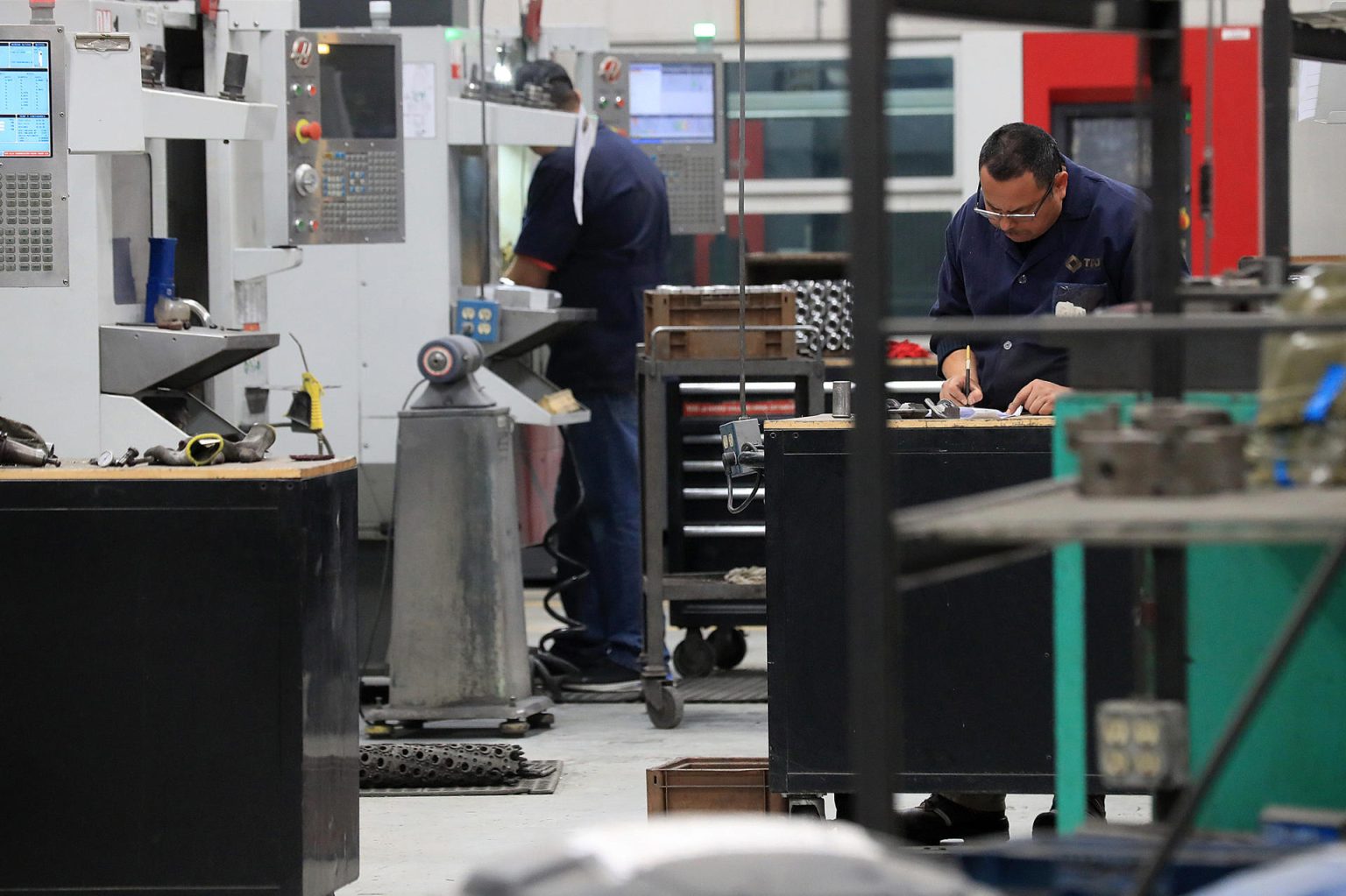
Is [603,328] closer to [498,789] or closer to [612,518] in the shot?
[612,518]

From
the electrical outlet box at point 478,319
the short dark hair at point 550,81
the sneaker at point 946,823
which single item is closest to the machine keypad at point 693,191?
the short dark hair at point 550,81

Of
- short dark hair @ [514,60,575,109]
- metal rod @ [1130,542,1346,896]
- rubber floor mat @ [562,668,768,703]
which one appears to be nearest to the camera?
metal rod @ [1130,542,1346,896]

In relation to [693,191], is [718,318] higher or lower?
lower

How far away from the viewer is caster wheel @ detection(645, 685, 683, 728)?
5062 millimetres

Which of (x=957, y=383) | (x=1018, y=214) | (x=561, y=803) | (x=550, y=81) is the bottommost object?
(x=561, y=803)

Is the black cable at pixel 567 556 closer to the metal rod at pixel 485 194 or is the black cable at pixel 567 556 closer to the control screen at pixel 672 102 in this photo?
the metal rod at pixel 485 194

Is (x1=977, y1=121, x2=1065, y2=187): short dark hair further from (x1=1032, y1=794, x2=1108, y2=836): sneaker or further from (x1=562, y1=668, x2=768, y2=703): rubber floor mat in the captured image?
(x1=562, y1=668, x2=768, y2=703): rubber floor mat

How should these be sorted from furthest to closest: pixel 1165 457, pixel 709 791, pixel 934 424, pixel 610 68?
pixel 610 68 < pixel 709 791 < pixel 934 424 < pixel 1165 457

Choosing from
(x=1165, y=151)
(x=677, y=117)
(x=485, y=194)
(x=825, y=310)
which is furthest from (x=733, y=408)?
(x=1165, y=151)

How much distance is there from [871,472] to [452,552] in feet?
10.7

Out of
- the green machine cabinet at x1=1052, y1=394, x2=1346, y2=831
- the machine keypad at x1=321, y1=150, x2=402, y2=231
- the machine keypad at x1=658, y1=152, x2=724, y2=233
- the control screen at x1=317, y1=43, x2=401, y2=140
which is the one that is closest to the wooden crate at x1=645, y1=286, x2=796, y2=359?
the machine keypad at x1=321, y1=150, x2=402, y2=231

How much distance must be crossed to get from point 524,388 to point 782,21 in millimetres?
3775

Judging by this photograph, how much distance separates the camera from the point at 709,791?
11.8 feet

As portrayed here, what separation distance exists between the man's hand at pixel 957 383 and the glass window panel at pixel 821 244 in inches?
177
